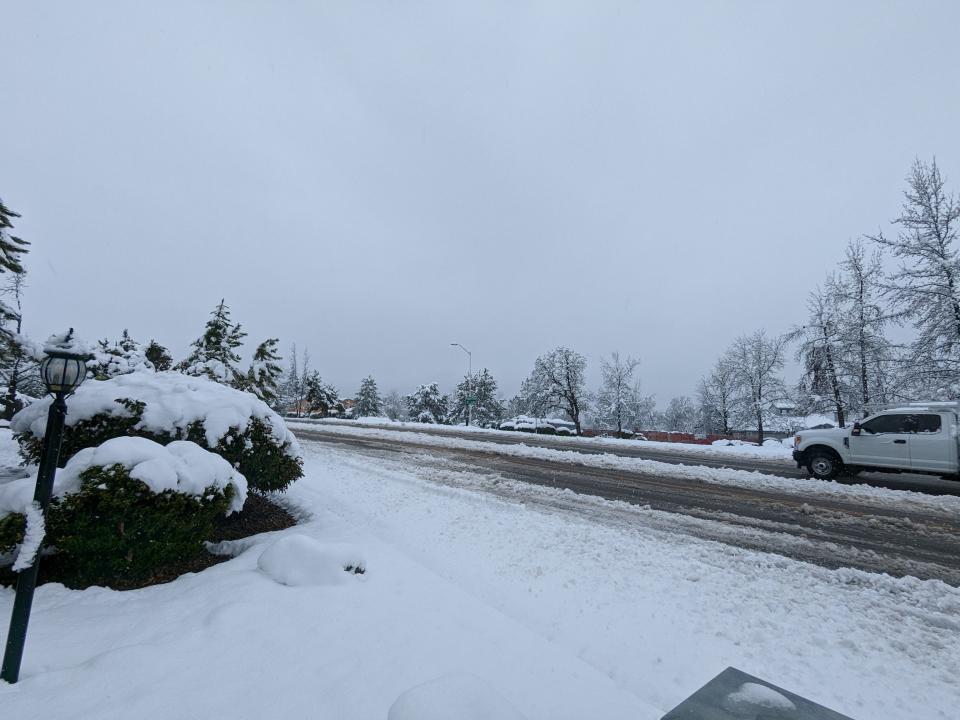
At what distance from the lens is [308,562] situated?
165 inches

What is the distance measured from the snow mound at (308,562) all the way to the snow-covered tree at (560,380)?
149 feet

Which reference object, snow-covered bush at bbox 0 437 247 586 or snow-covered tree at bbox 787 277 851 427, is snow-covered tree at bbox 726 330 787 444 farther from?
snow-covered bush at bbox 0 437 247 586

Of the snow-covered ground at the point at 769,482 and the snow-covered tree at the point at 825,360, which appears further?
the snow-covered tree at the point at 825,360

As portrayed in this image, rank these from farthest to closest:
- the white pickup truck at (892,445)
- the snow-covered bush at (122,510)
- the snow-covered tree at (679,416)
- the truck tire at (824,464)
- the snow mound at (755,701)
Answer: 1. the snow-covered tree at (679,416)
2. the truck tire at (824,464)
3. the white pickup truck at (892,445)
4. the snow-covered bush at (122,510)
5. the snow mound at (755,701)

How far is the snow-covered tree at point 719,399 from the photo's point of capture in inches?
1946

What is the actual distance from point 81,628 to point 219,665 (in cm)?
170

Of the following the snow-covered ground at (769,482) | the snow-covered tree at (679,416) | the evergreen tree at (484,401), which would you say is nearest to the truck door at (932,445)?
the snow-covered ground at (769,482)

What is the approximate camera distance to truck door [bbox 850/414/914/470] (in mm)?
10992

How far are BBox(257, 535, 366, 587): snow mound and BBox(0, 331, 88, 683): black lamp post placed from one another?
1710mm

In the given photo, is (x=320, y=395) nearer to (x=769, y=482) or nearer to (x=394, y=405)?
(x=394, y=405)

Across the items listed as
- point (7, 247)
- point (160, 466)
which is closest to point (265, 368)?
point (7, 247)

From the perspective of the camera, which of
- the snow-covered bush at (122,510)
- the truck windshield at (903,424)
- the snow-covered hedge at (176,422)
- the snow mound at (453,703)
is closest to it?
the snow mound at (453,703)

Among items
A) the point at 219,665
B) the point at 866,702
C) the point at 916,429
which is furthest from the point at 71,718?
the point at 916,429

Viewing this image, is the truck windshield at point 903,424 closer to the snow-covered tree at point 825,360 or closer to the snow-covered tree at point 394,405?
the snow-covered tree at point 825,360
